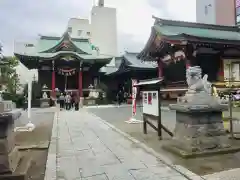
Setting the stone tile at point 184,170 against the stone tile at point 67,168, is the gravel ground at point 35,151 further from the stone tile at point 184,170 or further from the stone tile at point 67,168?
the stone tile at point 184,170

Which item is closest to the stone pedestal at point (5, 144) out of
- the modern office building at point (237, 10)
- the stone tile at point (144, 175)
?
the stone tile at point (144, 175)

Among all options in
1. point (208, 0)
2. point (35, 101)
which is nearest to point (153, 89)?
point (35, 101)

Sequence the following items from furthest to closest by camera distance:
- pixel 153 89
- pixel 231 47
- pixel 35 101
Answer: pixel 35 101 → pixel 231 47 → pixel 153 89

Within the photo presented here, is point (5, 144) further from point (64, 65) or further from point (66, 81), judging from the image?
point (66, 81)

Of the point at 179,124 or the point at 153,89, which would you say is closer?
the point at 179,124

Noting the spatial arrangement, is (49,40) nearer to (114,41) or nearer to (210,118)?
(114,41)

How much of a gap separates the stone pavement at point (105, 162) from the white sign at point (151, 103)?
1.30m

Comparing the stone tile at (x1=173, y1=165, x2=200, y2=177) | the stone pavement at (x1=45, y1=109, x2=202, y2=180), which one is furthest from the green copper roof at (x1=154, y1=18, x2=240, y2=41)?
the stone tile at (x1=173, y1=165, x2=200, y2=177)

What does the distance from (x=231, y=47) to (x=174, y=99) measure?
19.9 ft

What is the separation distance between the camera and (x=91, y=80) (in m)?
30.4

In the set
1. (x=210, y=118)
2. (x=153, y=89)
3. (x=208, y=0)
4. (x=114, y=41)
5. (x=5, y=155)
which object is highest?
(x=208, y=0)

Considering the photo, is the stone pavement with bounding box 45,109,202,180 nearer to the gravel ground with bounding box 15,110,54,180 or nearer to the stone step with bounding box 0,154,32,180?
the gravel ground with bounding box 15,110,54,180

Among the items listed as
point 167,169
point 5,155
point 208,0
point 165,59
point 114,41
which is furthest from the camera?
point 114,41

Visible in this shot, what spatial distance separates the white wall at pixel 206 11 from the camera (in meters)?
37.7
